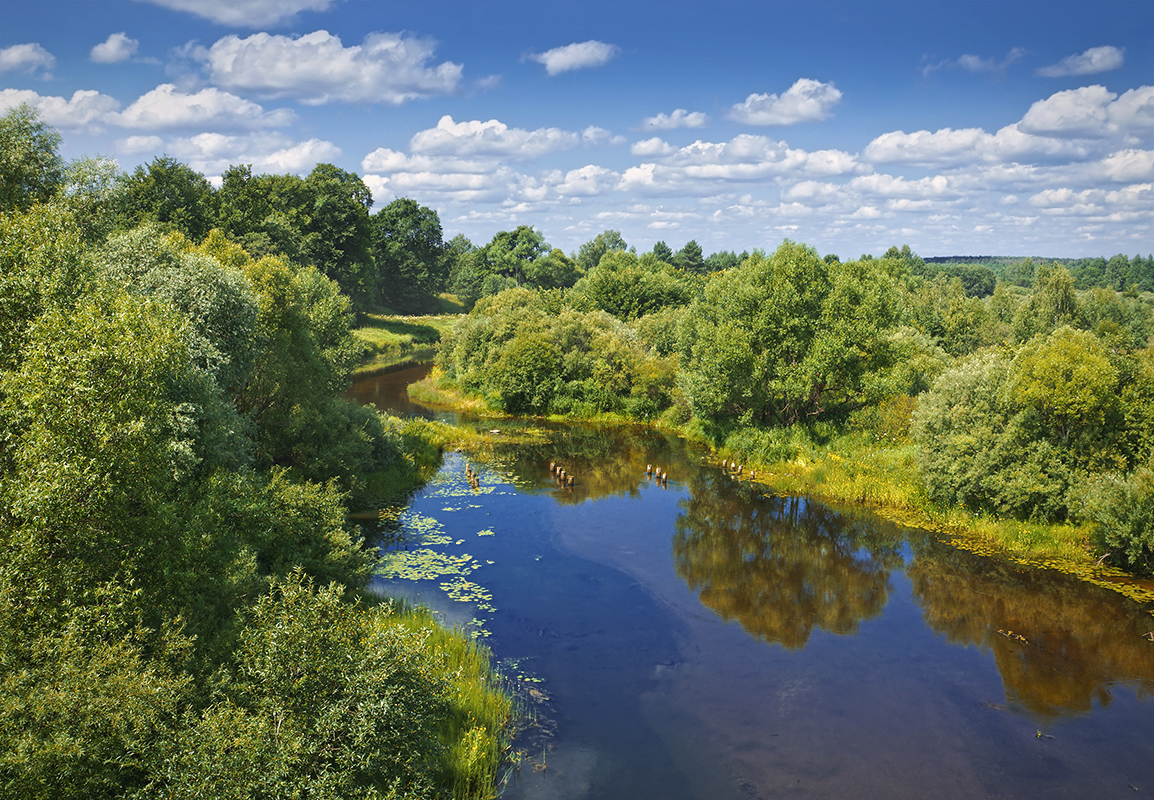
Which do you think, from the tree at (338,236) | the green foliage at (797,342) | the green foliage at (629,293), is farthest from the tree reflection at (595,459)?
the tree at (338,236)

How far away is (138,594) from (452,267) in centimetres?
14000

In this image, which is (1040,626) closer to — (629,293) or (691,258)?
(629,293)

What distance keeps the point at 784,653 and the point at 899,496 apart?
1566 centimetres

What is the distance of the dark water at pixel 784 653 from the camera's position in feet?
55.9

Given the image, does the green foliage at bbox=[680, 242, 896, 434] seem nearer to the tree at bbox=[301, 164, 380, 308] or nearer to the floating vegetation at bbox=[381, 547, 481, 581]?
the floating vegetation at bbox=[381, 547, 481, 581]

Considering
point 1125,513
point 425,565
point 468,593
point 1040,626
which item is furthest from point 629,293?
point 1040,626

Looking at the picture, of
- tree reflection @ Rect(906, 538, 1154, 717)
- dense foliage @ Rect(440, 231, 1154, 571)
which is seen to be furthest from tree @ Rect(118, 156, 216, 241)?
tree reflection @ Rect(906, 538, 1154, 717)

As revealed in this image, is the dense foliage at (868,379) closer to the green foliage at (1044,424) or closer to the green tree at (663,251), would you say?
the green foliage at (1044,424)

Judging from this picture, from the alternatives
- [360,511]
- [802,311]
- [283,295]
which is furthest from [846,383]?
[283,295]

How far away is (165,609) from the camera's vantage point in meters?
14.3

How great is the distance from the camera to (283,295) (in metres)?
30.6

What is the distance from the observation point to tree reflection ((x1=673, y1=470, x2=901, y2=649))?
83.5ft

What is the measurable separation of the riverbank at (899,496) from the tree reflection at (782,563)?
1804mm

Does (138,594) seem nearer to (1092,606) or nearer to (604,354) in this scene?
(1092,606)
